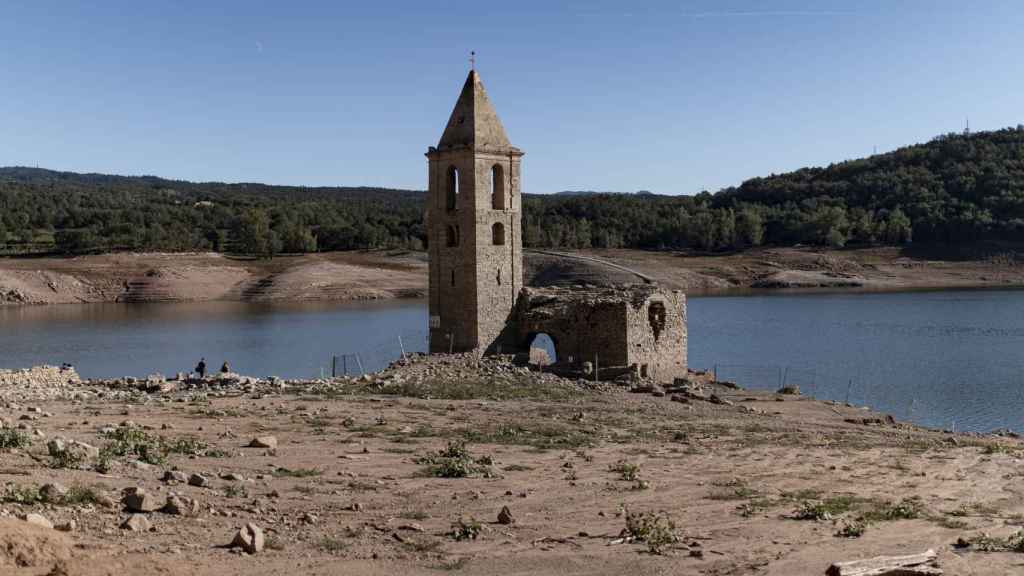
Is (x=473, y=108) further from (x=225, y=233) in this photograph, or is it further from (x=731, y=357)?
(x=225, y=233)

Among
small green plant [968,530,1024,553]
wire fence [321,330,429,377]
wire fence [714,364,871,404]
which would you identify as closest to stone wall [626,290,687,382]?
wire fence [714,364,871,404]

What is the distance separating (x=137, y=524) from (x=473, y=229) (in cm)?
1928

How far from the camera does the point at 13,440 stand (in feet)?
36.2

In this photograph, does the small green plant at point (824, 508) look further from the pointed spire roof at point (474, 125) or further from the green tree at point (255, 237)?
the green tree at point (255, 237)

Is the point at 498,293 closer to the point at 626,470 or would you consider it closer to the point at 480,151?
the point at 480,151

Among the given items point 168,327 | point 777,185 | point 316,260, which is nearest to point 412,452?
point 168,327

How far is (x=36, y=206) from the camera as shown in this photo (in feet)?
373

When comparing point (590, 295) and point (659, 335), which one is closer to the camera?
point (659, 335)

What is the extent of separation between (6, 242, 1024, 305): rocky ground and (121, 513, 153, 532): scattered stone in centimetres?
6461

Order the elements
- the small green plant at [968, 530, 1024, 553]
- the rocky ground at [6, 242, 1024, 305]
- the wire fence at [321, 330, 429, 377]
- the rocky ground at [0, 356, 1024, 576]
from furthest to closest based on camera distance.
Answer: the rocky ground at [6, 242, 1024, 305], the wire fence at [321, 330, 429, 377], the small green plant at [968, 530, 1024, 553], the rocky ground at [0, 356, 1024, 576]

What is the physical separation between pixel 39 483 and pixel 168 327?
4752 centimetres

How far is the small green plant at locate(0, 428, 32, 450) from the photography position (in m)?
10.9

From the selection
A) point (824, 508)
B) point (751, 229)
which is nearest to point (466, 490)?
point (824, 508)

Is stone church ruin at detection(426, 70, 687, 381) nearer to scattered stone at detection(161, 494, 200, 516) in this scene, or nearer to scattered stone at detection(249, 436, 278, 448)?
scattered stone at detection(249, 436, 278, 448)
